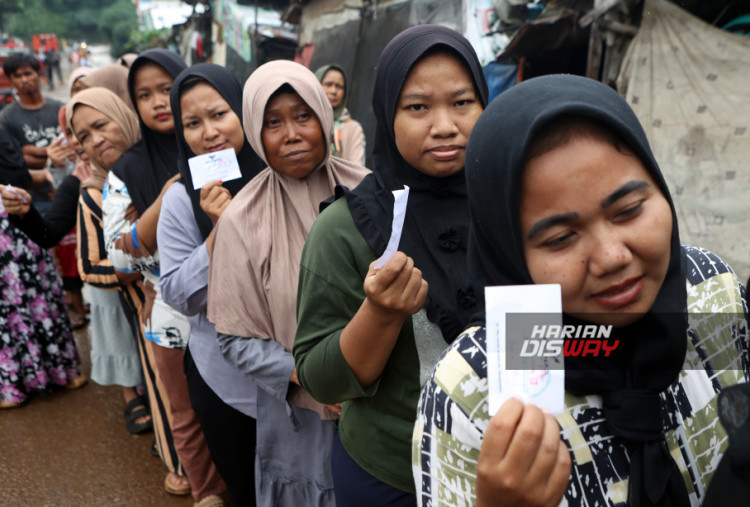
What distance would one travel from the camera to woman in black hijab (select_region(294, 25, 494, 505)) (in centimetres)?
149

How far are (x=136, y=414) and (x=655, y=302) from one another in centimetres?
391

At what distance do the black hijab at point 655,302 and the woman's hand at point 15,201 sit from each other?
140 inches

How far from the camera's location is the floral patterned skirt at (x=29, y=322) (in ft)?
14.7

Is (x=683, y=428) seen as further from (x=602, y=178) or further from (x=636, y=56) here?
(x=636, y=56)

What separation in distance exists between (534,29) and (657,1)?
108 cm

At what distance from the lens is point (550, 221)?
934 mm

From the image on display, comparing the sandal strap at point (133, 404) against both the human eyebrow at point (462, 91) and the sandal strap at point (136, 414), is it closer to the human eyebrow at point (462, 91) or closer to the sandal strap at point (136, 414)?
the sandal strap at point (136, 414)

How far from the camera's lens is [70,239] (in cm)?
592

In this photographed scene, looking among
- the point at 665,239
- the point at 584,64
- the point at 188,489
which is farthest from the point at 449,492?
the point at 584,64

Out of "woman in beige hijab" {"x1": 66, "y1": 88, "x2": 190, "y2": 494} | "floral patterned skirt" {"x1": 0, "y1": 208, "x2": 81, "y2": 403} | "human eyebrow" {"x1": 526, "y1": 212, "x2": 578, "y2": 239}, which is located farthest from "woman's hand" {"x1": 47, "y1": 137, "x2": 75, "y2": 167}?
"human eyebrow" {"x1": 526, "y1": 212, "x2": 578, "y2": 239}

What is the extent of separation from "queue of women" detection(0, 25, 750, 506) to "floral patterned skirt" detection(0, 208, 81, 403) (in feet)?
5.26

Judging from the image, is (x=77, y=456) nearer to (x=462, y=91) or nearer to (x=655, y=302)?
(x=462, y=91)

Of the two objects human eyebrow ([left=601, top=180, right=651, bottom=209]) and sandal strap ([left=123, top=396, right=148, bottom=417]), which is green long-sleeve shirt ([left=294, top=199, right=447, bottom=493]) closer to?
human eyebrow ([left=601, top=180, right=651, bottom=209])

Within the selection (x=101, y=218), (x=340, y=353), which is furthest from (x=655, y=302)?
(x=101, y=218)
